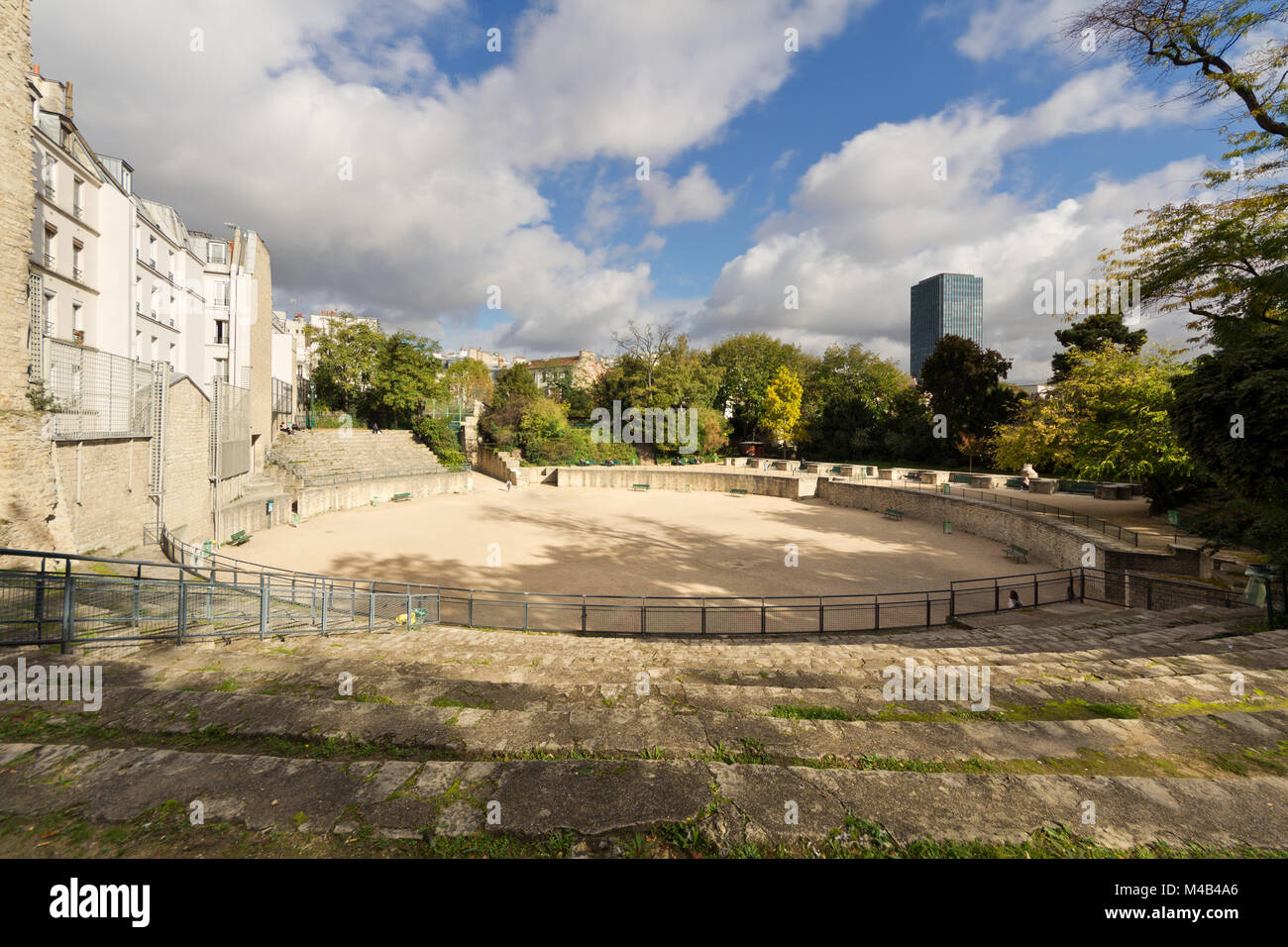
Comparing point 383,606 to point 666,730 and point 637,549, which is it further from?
point 666,730

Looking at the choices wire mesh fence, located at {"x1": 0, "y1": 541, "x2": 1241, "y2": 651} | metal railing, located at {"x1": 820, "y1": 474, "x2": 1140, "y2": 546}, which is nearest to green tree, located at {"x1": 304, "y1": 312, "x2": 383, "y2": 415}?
wire mesh fence, located at {"x1": 0, "y1": 541, "x2": 1241, "y2": 651}

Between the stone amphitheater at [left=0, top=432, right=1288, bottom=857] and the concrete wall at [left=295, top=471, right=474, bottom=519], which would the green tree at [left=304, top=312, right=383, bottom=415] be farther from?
the stone amphitheater at [left=0, top=432, right=1288, bottom=857]

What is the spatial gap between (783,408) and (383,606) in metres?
43.7

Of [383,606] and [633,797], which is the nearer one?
[633,797]

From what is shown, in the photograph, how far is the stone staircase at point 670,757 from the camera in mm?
2711

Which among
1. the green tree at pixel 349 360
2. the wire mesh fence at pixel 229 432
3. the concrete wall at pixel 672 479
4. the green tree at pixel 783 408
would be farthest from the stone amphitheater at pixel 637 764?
the green tree at pixel 783 408

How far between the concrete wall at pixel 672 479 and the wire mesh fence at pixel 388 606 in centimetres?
2181

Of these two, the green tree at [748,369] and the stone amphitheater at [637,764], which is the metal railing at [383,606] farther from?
the green tree at [748,369]

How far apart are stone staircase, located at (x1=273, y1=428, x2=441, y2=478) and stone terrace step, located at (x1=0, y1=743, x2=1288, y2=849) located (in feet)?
106

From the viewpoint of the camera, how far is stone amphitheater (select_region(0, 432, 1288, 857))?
103 inches

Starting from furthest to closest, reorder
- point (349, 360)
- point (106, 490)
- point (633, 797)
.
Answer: point (349, 360), point (106, 490), point (633, 797)

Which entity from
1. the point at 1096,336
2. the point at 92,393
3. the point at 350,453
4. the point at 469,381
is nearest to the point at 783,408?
the point at 1096,336

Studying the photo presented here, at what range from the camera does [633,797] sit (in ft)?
9.71

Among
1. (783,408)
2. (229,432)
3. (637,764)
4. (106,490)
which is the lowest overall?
(637,764)
